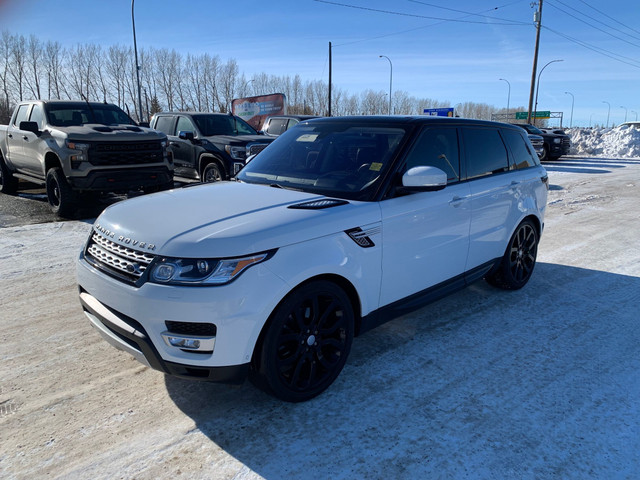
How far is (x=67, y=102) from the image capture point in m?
9.27

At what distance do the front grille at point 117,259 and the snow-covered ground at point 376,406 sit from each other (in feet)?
2.81

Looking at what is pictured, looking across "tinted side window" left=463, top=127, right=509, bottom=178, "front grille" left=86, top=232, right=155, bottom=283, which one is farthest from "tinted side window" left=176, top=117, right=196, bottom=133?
"front grille" left=86, top=232, right=155, bottom=283

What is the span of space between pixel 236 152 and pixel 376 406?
7.82 m

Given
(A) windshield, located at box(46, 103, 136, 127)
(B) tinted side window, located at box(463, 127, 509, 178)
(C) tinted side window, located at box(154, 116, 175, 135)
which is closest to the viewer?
(B) tinted side window, located at box(463, 127, 509, 178)

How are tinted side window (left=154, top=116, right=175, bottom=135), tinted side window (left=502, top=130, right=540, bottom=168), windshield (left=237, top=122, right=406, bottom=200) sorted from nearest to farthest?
windshield (left=237, top=122, right=406, bottom=200), tinted side window (left=502, top=130, right=540, bottom=168), tinted side window (left=154, top=116, right=175, bottom=135)

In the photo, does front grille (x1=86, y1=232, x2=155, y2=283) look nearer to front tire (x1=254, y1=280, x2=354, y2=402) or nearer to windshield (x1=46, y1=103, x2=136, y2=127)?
front tire (x1=254, y1=280, x2=354, y2=402)

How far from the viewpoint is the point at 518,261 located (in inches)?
198

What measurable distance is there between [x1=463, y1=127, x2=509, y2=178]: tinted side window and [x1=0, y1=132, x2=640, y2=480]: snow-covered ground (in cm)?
134

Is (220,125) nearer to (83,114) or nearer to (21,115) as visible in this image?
(83,114)

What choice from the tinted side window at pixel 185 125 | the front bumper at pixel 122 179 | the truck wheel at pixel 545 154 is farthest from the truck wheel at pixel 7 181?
the truck wheel at pixel 545 154

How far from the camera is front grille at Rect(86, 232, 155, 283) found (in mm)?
2701

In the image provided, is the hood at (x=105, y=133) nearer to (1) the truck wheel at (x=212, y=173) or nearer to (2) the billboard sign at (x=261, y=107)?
(1) the truck wheel at (x=212, y=173)

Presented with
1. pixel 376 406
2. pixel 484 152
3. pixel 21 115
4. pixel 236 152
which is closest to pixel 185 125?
pixel 236 152

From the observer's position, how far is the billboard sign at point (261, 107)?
32875 millimetres
